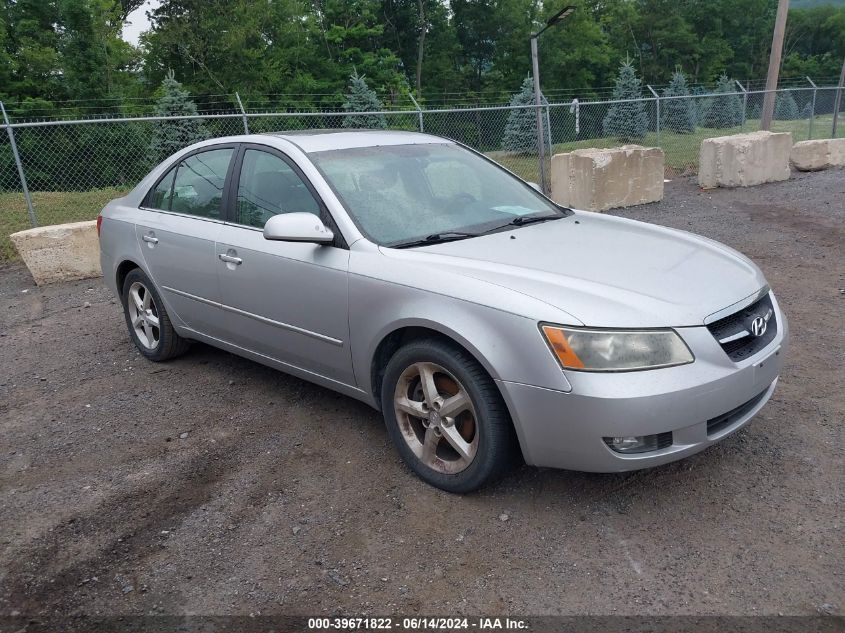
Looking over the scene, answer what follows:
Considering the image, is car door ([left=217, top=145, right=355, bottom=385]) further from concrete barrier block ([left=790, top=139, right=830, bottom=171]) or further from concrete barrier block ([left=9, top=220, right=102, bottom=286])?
concrete barrier block ([left=790, top=139, right=830, bottom=171])

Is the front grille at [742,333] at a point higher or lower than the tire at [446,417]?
higher

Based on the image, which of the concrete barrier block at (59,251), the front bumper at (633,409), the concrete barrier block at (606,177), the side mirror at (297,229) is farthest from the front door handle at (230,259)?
the concrete barrier block at (606,177)

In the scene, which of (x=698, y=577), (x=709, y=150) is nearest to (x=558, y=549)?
(x=698, y=577)

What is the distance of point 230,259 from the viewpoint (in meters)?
4.22

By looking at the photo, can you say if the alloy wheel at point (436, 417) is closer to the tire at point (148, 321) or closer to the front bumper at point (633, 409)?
the front bumper at point (633, 409)

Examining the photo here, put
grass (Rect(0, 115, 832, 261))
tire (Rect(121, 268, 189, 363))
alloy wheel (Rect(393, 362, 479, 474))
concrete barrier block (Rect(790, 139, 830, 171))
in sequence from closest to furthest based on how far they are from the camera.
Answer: alloy wheel (Rect(393, 362, 479, 474))
tire (Rect(121, 268, 189, 363))
grass (Rect(0, 115, 832, 261))
concrete barrier block (Rect(790, 139, 830, 171))

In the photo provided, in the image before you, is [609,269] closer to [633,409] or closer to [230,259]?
[633,409]

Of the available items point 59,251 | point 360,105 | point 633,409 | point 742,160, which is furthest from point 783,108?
point 633,409

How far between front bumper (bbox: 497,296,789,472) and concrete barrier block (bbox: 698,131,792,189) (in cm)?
1119

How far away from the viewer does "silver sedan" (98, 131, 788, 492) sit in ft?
9.41

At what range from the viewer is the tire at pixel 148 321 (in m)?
5.12

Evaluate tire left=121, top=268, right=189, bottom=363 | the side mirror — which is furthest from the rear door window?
the side mirror

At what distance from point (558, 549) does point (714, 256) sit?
1.68 m

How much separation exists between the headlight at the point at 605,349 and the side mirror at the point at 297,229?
4.27ft
